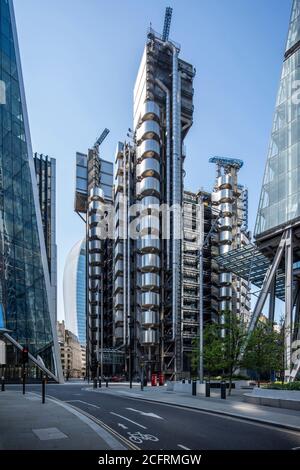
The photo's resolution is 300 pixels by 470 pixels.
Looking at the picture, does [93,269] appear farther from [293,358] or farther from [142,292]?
[293,358]

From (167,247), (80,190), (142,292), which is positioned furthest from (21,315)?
(80,190)

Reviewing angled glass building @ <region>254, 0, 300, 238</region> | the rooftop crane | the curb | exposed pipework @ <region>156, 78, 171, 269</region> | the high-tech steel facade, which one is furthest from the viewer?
the rooftop crane

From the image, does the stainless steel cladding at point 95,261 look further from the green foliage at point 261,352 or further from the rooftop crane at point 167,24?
the green foliage at point 261,352

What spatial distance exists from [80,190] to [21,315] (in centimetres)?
7708

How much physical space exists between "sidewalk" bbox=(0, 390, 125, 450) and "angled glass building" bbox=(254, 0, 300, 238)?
105 ft

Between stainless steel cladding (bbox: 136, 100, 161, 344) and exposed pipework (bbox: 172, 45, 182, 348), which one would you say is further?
exposed pipework (bbox: 172, 45, 182, 348)

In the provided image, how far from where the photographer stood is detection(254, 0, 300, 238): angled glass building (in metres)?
43.7

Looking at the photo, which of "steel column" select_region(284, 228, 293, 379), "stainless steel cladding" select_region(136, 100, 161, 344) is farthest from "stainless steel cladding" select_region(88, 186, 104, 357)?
"steel column" select_region(284, 228, 293, 379)

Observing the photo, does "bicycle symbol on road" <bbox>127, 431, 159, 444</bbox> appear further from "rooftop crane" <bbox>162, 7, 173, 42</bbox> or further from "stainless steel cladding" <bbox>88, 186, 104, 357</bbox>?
"rooftop crane" <bbox>162, 7, 173, 42</bbox>

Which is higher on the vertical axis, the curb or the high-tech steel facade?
the high-tech steel facade

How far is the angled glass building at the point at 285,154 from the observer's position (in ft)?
143

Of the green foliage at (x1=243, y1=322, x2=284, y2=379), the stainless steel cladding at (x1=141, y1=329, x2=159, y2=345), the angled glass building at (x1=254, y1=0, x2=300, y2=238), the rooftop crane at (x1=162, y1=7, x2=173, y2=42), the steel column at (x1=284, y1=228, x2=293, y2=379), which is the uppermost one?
the rooftop crane at (x1=162, y1=7, x2=173, y2=42)

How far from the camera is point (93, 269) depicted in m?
105

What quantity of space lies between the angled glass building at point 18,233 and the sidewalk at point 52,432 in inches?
1326
